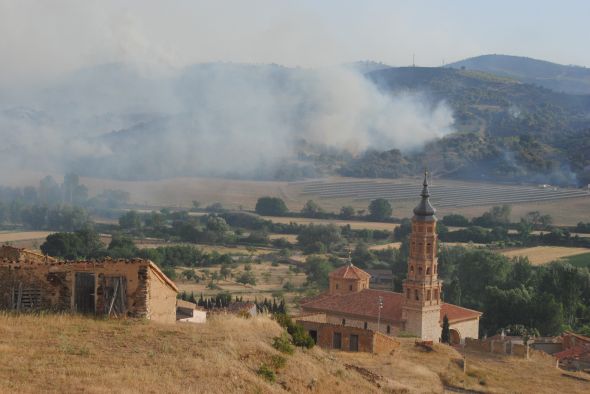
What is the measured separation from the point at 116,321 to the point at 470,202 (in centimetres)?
12511

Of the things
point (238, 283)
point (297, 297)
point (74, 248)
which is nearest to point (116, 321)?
point (297, 297)

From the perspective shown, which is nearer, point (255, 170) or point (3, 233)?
point (3, 233)

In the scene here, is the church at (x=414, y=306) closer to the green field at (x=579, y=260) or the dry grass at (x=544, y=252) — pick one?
the green field at (x=579, y=260)

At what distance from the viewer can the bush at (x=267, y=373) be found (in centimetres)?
2152

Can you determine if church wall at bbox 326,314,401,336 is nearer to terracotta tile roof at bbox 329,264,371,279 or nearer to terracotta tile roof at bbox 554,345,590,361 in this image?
terracotta tile roof at bbox 329,264,371,279

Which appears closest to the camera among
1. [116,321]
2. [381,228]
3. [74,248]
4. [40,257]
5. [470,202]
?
[116,321]

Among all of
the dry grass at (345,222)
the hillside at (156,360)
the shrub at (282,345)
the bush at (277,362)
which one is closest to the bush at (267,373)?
the hillside at (156,360)

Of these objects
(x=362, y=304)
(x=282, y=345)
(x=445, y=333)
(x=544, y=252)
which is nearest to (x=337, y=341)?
(x=282, y=345)

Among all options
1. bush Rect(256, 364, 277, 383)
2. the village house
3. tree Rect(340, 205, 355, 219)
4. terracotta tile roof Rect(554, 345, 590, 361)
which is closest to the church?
terracotta tile roof Rect(554, 345, 590, 361)

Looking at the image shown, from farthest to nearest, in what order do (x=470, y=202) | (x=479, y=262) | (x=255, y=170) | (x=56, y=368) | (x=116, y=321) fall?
1. (x=255, y=170)
2. (x=470, y=202)
3. (x=479, y=262)
4. (x=116, y=321)
5. (x=56, y=368)

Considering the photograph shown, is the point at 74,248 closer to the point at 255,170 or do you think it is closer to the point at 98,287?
the point at 98,287

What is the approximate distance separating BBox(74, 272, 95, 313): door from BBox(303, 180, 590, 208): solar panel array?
390 ft

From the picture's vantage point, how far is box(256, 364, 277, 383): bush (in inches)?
847

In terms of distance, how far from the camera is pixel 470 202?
144875 millimetres
